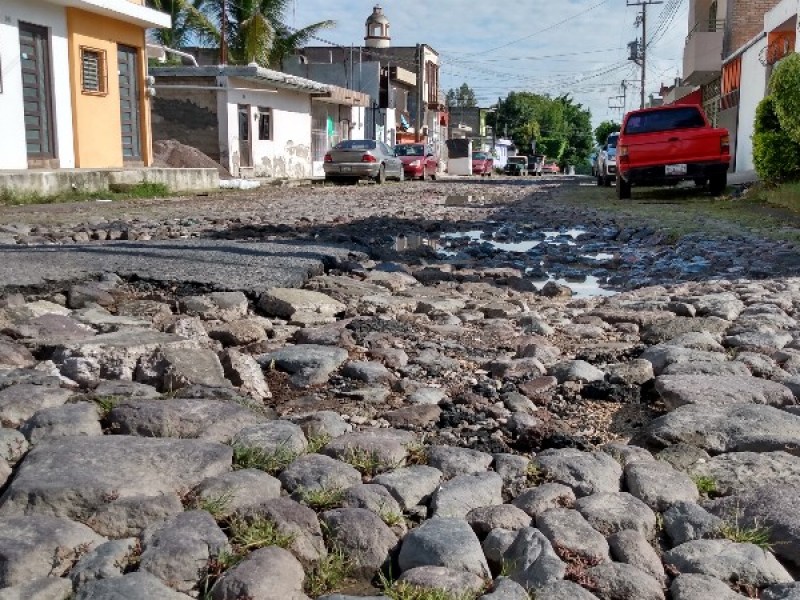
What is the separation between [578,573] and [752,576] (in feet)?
1.28

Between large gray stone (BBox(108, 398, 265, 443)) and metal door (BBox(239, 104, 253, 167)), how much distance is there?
24.7m

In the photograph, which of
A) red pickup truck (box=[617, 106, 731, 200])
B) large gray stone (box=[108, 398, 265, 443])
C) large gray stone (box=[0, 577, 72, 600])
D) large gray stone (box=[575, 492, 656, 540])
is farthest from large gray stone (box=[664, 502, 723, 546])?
red pickup truck (box=[617, 106, 731, 200])

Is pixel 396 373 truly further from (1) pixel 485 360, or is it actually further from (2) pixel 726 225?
(2) pixel 726 225

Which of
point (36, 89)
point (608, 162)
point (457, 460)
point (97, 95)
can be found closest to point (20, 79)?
point (36, 89)

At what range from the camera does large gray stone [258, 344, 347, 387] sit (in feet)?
11.6

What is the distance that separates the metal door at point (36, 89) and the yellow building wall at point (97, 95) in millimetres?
654

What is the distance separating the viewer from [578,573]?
1970mm

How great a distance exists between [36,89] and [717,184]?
1249cm

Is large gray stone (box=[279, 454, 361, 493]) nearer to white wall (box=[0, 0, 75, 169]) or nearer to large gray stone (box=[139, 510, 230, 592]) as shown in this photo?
large gray stone (box=[139, 510, 230, 592])

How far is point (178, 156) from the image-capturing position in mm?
23047

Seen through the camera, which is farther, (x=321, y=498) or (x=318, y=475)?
(x=318, y=475)

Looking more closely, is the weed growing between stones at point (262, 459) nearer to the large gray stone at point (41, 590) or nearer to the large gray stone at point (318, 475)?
the large gray stone at point (318, 475)

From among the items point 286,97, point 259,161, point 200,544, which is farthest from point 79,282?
point 286,97

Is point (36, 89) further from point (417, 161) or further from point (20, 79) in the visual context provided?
point (417, 161)
